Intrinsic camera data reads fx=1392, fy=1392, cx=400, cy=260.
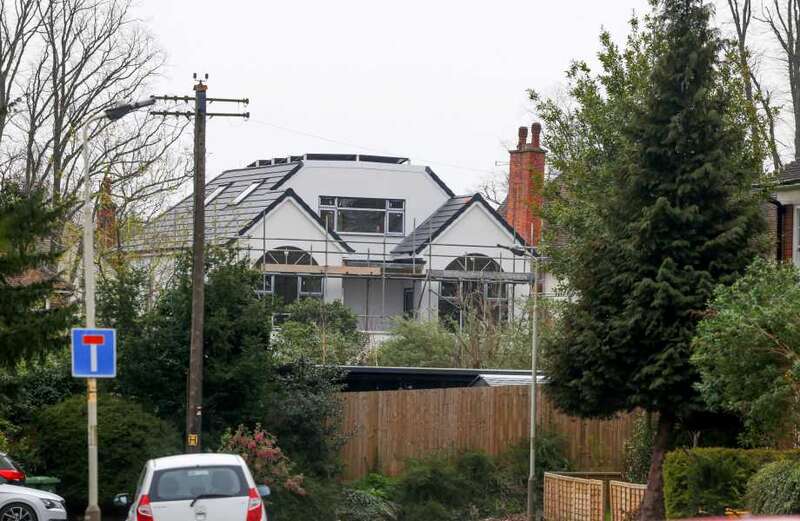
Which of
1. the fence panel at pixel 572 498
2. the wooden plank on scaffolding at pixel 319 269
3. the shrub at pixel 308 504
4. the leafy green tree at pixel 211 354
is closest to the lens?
the shrub at pixel 308 504

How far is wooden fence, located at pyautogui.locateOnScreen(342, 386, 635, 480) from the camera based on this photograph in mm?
33312

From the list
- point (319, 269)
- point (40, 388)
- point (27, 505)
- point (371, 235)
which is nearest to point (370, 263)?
point (371, 235)

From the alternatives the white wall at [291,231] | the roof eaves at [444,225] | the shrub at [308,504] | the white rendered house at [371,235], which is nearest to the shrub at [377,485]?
the shrub at [308,504]

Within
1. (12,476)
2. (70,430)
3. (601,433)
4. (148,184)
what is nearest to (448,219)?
(148,184)

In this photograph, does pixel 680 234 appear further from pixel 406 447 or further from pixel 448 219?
pixel 448 219

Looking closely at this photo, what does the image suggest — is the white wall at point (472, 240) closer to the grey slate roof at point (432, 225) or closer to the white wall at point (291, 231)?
the grey slate roof at point (432, 225)

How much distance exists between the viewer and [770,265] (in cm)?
2166

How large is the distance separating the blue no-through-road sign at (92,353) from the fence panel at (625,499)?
34.8ft

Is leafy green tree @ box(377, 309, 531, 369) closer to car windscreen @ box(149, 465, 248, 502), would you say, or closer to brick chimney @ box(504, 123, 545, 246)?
brick chimney @ box(504, 123, 545, 246)

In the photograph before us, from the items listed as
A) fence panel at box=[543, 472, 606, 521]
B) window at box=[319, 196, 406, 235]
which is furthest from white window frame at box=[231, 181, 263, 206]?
fence panel at box=[543, 472, 606, 521]

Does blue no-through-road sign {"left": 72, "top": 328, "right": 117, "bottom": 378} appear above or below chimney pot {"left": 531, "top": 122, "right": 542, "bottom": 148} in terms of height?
below

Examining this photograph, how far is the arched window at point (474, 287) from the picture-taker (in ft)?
166

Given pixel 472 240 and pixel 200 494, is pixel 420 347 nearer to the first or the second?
pixel 472 240

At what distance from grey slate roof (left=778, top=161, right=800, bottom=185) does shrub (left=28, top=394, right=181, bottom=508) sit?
1423 centimetres
